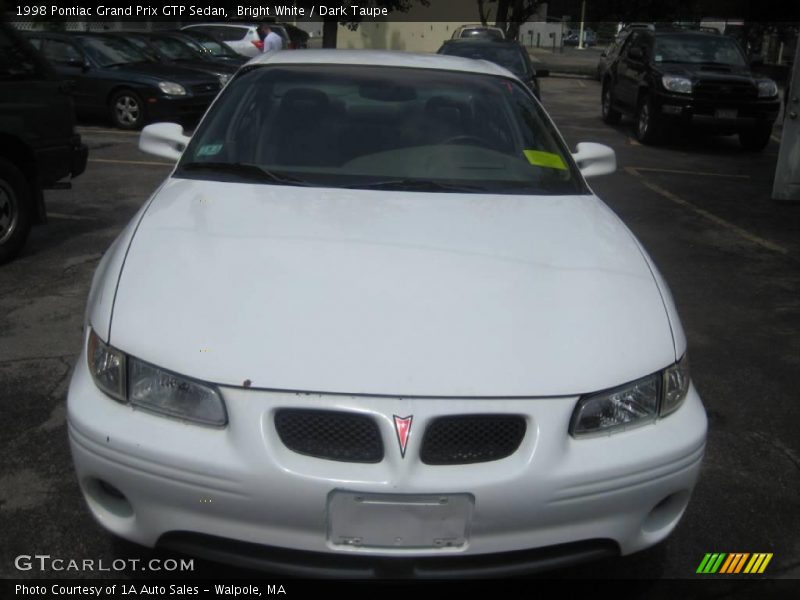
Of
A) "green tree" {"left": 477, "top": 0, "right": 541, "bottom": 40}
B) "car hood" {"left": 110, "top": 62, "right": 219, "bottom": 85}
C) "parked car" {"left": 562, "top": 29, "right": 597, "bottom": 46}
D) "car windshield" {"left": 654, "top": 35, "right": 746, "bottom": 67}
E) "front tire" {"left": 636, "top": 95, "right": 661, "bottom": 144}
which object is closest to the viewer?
"car hood" {"left": 110, "top": 62, "right": 219, "bottom": 85}

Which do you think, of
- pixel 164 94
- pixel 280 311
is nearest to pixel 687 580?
pixel 280 311

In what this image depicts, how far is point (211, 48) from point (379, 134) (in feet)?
47.2

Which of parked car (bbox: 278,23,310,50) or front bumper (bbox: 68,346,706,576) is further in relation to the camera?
parked car (bbox: 278,23,310,50)

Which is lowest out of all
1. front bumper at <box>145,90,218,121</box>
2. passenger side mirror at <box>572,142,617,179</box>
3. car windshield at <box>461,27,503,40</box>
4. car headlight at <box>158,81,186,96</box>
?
front bumper at <box>145,90,218,121</box>

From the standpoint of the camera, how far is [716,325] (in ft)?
17.9

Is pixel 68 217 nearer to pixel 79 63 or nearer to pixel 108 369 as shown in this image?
pixel 108 369

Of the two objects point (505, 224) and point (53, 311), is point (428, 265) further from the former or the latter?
point (53, 311)

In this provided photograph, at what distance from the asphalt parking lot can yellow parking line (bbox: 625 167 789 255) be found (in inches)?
0.9

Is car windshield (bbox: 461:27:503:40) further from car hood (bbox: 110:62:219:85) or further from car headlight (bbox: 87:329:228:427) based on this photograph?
car headlight (bbox: 87:329:228:427)

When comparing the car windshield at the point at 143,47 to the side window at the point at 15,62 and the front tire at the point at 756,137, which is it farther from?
the front tire at the point at 756,137

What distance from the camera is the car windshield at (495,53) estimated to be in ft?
47.6

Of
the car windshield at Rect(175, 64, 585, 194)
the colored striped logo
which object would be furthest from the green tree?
the colored striped logo

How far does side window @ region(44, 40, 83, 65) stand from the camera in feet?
43.1

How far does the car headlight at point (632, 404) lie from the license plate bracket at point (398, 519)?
393 millimetres
